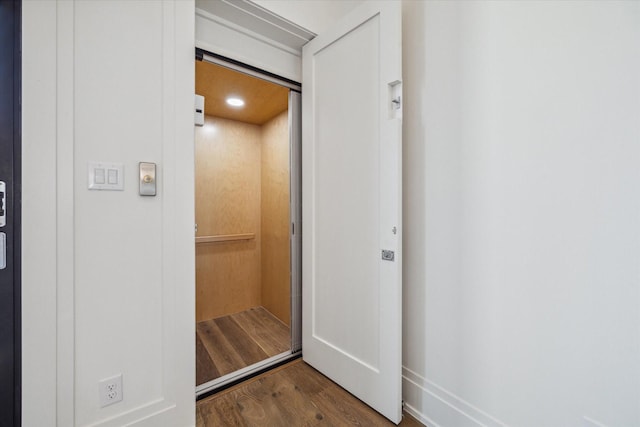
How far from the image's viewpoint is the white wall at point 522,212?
919 mm

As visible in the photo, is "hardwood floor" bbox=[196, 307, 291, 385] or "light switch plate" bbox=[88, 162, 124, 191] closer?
"light switch plate" bbox=[88, 162, 124, 191]

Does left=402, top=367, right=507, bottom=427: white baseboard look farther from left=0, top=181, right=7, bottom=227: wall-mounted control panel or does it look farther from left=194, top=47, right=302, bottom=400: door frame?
left=0, top=181, right=7, bottom=227: wall-mounted control panel

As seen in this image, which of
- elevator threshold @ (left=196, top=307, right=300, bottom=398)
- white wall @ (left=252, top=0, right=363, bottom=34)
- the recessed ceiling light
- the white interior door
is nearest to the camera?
the white interior door

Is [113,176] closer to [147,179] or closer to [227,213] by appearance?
[147,179]

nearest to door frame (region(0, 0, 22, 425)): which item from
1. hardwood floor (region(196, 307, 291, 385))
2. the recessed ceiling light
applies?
hardwood floor (region(196, 307, 291, 385))

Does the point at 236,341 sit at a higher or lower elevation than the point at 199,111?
lower

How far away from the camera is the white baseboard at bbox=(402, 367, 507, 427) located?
125cm

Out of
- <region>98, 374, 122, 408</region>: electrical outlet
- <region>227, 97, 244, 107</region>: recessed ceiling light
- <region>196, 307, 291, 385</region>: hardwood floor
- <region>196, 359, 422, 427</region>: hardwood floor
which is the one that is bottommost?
<region>196, 307, 291, 385</region>: hardwood floor

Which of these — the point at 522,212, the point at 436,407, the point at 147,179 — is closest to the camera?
the point at 522,212

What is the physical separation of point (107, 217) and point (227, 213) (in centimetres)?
175

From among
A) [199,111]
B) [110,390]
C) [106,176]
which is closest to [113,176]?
[106,176]

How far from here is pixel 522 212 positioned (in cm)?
112

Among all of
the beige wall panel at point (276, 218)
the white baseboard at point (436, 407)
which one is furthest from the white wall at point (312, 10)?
the white baseboard at point (436, 407)

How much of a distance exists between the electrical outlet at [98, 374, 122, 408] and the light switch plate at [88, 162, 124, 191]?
2.67 feet
